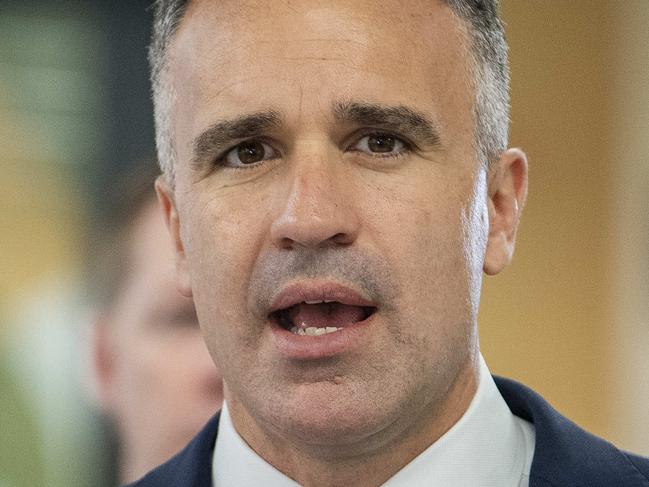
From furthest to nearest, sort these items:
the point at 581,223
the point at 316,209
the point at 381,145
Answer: the point at 581,223, the point at 381,145, the point at 316,209

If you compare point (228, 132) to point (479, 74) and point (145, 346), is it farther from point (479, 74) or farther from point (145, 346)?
point (145, 346)

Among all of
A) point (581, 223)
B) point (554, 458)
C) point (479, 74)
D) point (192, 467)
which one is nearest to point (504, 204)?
point (479, 74)

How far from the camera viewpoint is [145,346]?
2.34 meters

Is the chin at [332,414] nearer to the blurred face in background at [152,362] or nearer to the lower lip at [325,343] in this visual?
the lower lip at [325,343]

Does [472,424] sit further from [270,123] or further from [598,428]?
[598,428]

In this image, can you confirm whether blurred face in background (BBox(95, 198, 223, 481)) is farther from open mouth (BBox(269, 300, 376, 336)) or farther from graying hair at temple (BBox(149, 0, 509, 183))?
open mouth (BBox(269, 300, 376, 336))

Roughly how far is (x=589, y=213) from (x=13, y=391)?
5.58 feet

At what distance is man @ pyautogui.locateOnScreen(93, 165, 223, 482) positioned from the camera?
226cm

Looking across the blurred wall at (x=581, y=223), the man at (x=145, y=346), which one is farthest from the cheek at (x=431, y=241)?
the blurred wall at (x=581, y=223)

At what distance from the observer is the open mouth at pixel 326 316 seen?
4.11 ft

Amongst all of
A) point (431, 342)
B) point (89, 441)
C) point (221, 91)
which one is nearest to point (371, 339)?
point (431, 342)

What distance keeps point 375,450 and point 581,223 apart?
6.80 feet

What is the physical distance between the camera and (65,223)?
104 inches

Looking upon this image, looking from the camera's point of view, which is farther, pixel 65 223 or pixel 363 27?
pixel 65 223
